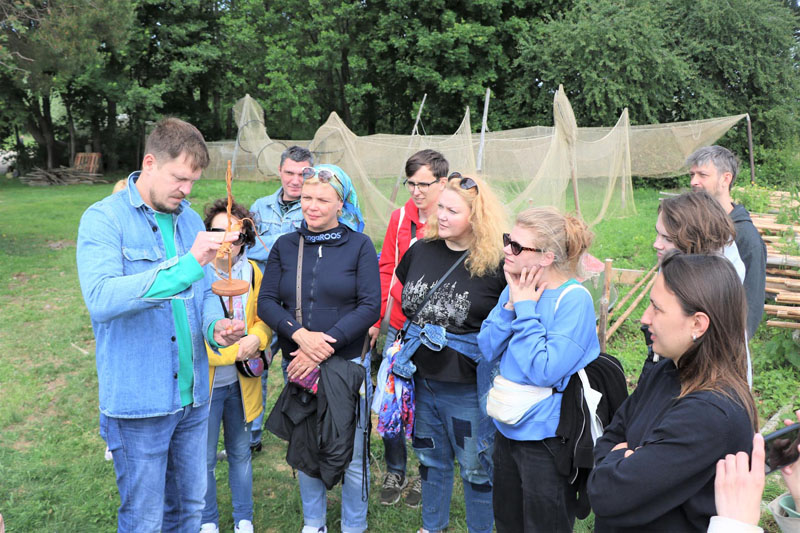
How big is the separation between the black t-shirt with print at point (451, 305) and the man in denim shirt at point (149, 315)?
0.92 metres

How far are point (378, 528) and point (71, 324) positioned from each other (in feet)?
16.9

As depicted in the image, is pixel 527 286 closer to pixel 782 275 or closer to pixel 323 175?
pixel 323 175

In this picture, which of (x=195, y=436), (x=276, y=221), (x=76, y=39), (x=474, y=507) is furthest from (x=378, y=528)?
(x=76, y=39)

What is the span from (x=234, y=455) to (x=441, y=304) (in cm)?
146

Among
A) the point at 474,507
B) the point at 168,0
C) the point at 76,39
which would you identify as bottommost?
the point at 474,507

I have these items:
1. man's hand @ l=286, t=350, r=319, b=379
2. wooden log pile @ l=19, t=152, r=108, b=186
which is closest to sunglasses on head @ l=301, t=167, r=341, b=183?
man's hand @ l=286, t=350, r=319, b=379

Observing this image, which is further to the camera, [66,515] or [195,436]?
[66,515]

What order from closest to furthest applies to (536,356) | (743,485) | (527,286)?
(743,485) → (536,356) → (527,286)

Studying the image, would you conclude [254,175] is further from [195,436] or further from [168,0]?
[195,436]

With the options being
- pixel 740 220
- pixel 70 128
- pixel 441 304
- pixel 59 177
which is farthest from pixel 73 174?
pixel 740 220

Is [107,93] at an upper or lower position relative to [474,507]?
upper

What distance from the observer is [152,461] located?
2301mm

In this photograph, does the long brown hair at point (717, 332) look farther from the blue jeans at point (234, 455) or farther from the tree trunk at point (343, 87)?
the tree trunk at point (343, 87)

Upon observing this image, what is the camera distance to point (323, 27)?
81.4 ft
